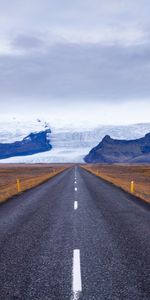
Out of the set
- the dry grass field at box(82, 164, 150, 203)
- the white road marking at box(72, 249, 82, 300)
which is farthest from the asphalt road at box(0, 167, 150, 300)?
the dry grass field at box(82, 164, 150, 203)

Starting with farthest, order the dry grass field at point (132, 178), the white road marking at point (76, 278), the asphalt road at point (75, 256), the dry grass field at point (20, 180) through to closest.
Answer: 1. the dry grass field at point (20, 180)
2. the dry grass field at point (132, 178)
3. the asphalt road at point (75, 256)
4. the white road marking at point (76, 278)

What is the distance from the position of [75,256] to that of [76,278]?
1.42m

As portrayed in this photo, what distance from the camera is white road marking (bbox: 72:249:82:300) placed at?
5.38 m

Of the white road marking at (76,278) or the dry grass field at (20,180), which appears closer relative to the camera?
the white road marking at (76,278)

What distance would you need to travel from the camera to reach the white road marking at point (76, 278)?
5.38 metres

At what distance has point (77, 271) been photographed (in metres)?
6.47

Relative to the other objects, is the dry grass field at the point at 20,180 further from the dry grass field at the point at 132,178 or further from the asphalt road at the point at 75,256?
the asphalt road at the point at 75,256

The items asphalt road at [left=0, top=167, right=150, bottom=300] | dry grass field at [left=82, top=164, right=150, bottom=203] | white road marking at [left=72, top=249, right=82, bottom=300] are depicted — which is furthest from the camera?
dry grass field at [left=82, top=164, right=150, bottom=203]

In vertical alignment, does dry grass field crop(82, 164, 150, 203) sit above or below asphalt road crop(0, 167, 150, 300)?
below

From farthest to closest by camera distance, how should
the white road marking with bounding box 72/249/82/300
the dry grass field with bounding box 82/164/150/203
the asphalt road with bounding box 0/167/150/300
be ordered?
1. the dry grass field with bounding box 82/164/150/203
2. the asphalt road with bounding box 0/167/150/300
3. the white road marking with bounding box 72/249/82/300

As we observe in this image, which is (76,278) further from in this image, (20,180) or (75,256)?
(20,180)

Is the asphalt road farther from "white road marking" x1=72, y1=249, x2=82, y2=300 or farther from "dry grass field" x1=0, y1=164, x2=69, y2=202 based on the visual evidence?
"dry grass field" x1=0, y1=164, x2=69, y2=202

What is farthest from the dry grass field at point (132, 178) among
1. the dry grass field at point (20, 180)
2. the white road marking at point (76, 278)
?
the white road marking at point (76, 278)

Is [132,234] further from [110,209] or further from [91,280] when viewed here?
[110,209]
